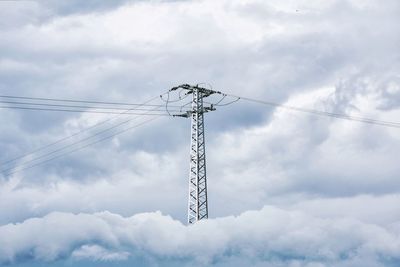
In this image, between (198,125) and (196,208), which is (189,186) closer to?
(196,208)

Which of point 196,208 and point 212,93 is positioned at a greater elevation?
point 212,93

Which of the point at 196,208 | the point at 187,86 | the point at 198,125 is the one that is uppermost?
the point at 187,86

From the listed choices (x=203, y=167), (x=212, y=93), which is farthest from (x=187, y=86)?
(x=203, y=167)

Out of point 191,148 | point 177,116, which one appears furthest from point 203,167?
point 177,116

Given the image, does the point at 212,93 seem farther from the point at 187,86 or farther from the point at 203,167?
the point at 203,167

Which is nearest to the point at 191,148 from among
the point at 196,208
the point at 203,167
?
the point at 203,167

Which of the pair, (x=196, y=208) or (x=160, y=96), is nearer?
(x=196, y=208)

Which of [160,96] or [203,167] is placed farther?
[160,96]

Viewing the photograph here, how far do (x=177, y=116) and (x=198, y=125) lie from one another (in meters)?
3.13

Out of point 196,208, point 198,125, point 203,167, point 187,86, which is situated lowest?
point 196,208

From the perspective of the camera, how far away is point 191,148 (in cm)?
7431

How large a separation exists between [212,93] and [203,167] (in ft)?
31.0

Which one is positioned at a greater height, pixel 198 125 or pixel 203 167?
pixel 198 125

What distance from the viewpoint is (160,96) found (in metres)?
78.6
